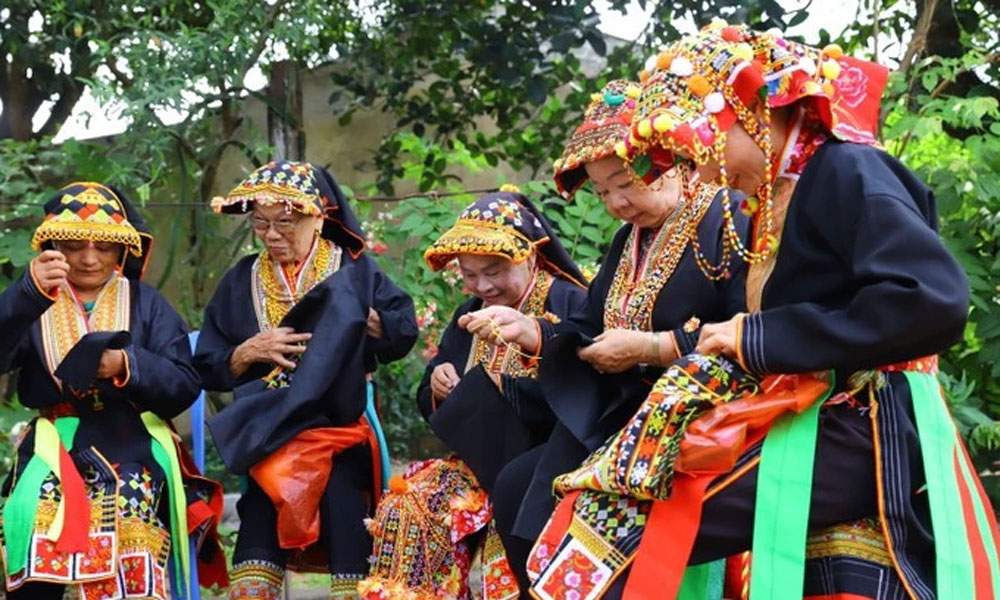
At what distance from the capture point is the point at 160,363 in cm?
558

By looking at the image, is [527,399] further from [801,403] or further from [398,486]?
[801,403]

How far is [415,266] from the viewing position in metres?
7.04

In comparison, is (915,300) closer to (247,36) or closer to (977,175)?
(977,175)

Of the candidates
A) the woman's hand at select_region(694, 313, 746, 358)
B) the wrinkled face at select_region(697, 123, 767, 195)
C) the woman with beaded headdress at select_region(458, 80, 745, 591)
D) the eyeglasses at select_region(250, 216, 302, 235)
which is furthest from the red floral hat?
the eyeglasses at select_region(250, 216, 302, 235)

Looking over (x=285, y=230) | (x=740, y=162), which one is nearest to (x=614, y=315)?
(x=740, y=162)

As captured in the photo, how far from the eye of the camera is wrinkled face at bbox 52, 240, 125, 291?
5.63m

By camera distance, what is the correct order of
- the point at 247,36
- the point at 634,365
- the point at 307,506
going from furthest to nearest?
the point at 247,36, the point at 307,506, the point at 634,365

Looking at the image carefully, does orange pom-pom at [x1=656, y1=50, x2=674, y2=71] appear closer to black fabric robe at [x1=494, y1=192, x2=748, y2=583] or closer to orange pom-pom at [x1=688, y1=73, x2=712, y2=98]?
orange pom-pom at [x1=688, y1=73, x2=712, y2=98]

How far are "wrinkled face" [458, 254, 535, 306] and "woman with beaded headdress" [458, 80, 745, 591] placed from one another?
476 mm

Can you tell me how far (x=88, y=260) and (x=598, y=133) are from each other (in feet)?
7.00

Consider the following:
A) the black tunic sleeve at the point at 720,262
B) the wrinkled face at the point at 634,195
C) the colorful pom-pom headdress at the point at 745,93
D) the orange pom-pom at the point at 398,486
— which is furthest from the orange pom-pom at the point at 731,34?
the orange pom-pom at the point at 398,486

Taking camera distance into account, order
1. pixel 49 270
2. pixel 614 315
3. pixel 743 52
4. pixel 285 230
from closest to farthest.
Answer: pixel 743 52, pixel 614 315, pixel 49 270, pixel 285 230

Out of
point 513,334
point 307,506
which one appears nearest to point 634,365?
point 513,334

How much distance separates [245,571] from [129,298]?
115cm
